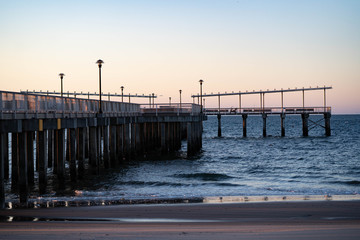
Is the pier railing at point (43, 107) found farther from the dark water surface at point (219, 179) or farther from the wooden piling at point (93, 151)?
the dark water surface at point (219, 179)

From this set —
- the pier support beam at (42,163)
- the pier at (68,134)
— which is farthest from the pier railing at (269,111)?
the pier support beam at (42,163)

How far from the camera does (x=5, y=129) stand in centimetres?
1588

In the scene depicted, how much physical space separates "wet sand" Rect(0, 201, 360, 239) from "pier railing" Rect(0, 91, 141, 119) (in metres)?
4.08

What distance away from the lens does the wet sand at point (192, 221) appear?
1148 cm

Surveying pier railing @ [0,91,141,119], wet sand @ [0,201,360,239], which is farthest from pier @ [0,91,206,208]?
wet sand @ [0,201,360,239]

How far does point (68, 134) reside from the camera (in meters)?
28.5

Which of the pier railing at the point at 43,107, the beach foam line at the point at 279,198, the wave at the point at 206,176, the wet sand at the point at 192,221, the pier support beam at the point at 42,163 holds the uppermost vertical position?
the pier railing at the point at 43,107

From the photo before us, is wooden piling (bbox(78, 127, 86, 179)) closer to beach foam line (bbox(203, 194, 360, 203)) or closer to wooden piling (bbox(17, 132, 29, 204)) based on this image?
wooden piling (bbox(17, 132, 29, 204))

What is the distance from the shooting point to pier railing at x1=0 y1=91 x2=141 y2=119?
17078 mm

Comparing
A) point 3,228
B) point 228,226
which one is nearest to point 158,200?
point 228,226

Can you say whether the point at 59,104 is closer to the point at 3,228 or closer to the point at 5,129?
the point at 5,129

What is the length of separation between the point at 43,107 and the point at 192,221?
10165 millimetres

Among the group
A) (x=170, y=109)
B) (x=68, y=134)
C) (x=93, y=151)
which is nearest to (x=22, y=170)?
(x=93, y=151)

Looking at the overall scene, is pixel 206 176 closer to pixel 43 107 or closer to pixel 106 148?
pixel 106 148
